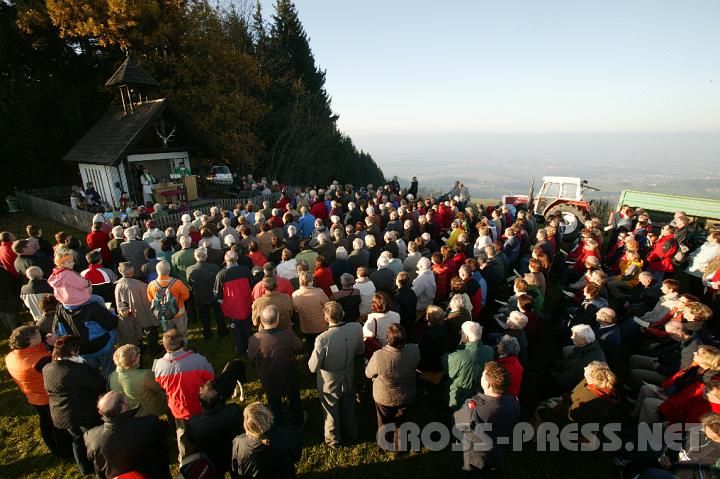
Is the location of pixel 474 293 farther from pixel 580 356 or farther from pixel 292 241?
pixel 292 241

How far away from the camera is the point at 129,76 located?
15469 millimetres

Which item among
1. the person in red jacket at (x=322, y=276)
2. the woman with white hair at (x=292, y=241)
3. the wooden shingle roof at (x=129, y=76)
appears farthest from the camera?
the wooden shingle roof at (x=129, y=76)

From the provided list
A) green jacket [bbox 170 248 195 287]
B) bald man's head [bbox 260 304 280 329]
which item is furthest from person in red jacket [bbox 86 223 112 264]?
bald man's head [bbox 260 304 280 329]

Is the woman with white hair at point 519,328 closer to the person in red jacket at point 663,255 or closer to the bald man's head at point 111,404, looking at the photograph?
the bald man's head at point 111,404

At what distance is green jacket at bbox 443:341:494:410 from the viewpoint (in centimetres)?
389

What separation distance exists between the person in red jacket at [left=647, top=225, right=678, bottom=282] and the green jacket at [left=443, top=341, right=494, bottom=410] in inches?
217

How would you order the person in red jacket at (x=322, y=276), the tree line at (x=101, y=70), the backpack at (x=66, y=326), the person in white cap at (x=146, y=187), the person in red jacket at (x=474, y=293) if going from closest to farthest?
the backpack at (x=66, y=326) < the person in red jacket at (x=474, y=293) < the person in red jacket at (x=322, y=276) < the person in white cap at (x=146, y=187) < the tree line at (x=101, y=70)

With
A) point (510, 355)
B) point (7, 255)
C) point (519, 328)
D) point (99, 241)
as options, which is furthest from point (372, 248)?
point (7, 255)

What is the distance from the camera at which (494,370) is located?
323 centimetres

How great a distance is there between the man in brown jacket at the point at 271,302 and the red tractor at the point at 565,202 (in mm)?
10126

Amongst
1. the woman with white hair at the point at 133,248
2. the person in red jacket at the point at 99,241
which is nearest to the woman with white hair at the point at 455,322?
the woman with white hair at the point at 133,248

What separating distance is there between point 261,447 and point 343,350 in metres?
1.45

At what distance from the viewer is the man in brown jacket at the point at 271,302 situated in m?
4.84

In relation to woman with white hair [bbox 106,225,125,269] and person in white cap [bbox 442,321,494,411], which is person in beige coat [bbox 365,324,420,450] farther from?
woman with white hair [bbox 106,225,125,269]
